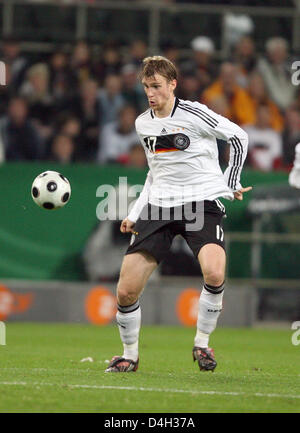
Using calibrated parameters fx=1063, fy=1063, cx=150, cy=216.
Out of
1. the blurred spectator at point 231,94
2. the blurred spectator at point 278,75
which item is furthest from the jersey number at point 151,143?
the blurred spectator at point 278,75

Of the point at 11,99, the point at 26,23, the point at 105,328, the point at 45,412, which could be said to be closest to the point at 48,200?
the point at 45,412

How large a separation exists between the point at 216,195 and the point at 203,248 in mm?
453

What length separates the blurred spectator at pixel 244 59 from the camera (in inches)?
673

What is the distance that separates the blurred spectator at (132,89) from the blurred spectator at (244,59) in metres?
1.69

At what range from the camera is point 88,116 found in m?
16.0

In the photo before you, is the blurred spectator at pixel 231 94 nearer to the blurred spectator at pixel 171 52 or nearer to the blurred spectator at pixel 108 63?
the blurred spectator at pixel 171 52

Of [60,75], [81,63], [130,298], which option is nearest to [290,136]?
[81,63]

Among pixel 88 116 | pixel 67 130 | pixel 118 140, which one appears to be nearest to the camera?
pixel 67 130

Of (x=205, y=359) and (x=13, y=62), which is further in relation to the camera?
(x=13, y=62)

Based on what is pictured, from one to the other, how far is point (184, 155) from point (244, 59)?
9429mm

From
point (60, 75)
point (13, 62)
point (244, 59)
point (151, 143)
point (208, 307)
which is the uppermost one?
point (244, 59)

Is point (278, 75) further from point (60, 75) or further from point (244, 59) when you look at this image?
point (60, 75)

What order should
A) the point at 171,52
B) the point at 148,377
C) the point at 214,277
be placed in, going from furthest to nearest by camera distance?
1. the point at 171,52
2. the point at 214,277
3. the point at 148,377
